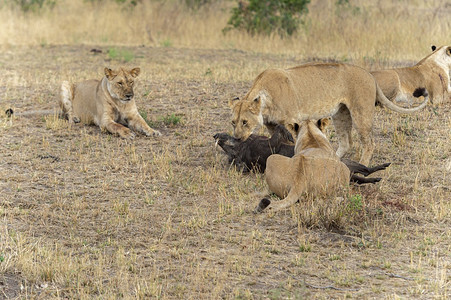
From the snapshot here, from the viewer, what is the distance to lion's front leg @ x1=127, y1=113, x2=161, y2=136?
9461 mm

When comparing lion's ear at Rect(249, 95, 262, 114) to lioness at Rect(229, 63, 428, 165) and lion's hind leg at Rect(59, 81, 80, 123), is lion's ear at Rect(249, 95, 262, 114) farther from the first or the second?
lion's hind leg at Rect(59, 81, 80, 123)

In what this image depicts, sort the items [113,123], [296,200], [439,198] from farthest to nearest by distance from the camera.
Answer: [113,123] < [439,198] < [296,200]

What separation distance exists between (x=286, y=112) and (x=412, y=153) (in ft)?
5.79

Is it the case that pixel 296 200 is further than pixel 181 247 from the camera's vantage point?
Yes

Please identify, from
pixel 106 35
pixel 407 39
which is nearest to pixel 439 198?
pixel 407 39

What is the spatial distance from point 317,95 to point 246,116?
97 cm

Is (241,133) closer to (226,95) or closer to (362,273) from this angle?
(362,273)

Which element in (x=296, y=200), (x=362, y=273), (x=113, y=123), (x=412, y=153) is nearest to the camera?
(x=362, y=273)

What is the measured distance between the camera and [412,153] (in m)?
8.47

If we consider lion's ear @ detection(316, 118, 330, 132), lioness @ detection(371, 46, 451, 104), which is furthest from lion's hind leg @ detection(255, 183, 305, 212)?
lioness @ detection(371, 46, 451, 104)

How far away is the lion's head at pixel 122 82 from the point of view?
9625mm

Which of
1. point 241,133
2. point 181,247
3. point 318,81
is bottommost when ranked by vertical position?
point 181,247

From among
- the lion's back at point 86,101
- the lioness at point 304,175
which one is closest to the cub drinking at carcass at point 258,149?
the lioness at point 304,175

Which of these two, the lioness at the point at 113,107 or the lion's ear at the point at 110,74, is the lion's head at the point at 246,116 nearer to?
the lioness at the point at 113,107
